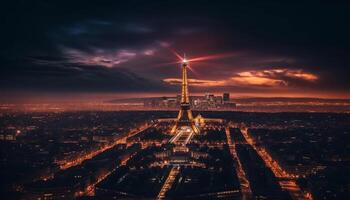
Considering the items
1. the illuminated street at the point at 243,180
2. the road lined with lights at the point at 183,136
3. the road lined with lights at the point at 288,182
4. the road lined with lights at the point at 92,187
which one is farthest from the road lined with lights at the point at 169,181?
the road lined with lights at the point at 183,136

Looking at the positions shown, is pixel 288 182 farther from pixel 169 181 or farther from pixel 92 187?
pixel 92 187

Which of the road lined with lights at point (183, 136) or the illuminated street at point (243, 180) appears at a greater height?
the road lined with lights at point (183, 136)

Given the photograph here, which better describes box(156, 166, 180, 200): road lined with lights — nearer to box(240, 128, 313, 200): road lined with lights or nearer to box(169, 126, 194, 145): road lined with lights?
box(240, 128, 313, 200): road lined with lights

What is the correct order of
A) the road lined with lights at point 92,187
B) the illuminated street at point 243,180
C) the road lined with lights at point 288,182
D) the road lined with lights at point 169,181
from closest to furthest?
the road lined with lights at point 169,181, the illuminated street at point 243,180, the road lined with lights at point 288,182, the road lined with lights at point 92,187

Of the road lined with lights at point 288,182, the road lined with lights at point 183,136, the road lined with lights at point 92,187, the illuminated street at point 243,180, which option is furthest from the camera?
the road lined with lights at point 183,136

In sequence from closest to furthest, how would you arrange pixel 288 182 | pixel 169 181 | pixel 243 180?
pixel 169 181
pixel 288 182
pixel 243 180

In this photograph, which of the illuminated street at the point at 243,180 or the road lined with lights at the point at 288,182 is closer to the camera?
the illuminated street at the point at 243,180

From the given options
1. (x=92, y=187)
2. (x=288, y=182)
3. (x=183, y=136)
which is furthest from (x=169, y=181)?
(x=183, y=136)

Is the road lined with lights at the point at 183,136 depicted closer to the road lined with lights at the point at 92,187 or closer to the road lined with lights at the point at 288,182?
the road lined with lights at the point at 288,182

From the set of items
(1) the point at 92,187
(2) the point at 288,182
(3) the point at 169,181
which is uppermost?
(3) the point at 169,181

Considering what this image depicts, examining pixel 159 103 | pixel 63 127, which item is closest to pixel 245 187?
pixel 63 127

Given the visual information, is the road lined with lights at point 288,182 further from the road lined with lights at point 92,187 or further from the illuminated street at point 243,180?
the road lined with lights at point 92,187
